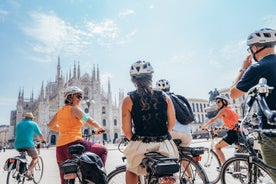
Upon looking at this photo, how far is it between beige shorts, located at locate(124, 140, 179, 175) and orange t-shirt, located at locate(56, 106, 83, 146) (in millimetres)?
1170

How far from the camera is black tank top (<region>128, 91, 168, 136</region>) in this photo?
95.5 inches

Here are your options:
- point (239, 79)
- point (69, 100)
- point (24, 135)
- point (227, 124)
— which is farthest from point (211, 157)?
point (24, 135)

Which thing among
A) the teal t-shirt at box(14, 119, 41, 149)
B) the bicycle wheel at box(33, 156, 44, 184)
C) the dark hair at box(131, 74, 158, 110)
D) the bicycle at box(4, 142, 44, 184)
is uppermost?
the dark hair at box(131, 74, 158, 110)

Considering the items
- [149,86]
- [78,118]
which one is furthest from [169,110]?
[78,118]

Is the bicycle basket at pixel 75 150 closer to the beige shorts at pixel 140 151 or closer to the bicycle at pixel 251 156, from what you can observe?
the beige shorts at pixel 140 151

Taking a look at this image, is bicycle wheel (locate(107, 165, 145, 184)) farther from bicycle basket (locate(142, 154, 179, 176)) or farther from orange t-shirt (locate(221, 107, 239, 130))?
orange t-shirt (locate(221, 107, 239, 130))

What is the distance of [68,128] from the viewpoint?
329 centimetres

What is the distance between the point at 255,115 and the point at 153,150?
1.11 meters

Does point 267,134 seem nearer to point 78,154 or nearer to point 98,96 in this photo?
point 78,154

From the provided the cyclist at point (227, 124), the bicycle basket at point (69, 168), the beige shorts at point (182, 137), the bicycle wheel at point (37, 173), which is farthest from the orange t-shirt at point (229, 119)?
the bicycle wheel at point (37, 173)

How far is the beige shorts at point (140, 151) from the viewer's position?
238cm

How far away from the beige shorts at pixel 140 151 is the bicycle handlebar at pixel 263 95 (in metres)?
0.99

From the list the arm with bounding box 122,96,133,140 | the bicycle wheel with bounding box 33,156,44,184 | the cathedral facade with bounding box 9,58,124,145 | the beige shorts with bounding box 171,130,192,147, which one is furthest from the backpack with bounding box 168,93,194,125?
the cathedral facade with bounding box 9,58,124,145

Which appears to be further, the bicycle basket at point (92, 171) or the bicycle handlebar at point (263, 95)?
the bicycle basket at point (92, 171)
